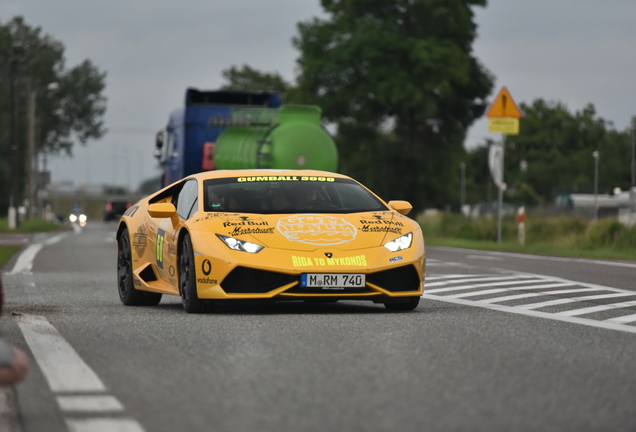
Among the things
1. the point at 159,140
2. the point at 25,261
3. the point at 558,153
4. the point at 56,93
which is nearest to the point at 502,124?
the point at 159,140

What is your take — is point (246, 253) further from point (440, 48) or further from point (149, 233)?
point (440, 48)

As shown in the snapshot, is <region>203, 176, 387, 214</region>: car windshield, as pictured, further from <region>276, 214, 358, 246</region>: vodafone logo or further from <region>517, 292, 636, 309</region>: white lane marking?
<region>517, 292, 636, 309</region>: white lane marking

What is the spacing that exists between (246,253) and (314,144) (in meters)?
13.0

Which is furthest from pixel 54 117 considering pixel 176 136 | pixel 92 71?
pixel 176 136

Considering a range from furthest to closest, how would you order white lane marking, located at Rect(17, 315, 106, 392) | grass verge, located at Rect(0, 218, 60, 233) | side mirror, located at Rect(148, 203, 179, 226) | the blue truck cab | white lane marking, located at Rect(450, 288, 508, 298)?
grass verge, located at Rect(0, 218, 60, 233) < the blue truck cab < white lane marking, located at Rect(450, 288, 508, 298) < side mirror, located at Rect(148, 203, 179, 226) < white lane marking, located at Rect(17, 315, 106, 392)

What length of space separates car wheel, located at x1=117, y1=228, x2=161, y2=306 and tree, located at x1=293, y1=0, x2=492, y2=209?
41.0 m

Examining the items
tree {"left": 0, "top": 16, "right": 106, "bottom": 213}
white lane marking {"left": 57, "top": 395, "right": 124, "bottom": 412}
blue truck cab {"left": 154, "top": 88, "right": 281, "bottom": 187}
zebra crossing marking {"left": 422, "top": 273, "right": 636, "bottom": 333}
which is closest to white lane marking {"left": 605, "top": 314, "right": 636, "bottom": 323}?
zebra crossing marking {"left": 422, "top": 273, "right": 636, "bottom": 333}

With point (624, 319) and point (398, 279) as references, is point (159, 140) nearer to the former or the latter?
point (398, 279)

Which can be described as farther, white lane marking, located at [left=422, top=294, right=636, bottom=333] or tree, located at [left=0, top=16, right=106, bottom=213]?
tree, located at [left=0, top=16, right=106, bottom=213]

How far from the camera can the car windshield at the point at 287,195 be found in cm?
1065

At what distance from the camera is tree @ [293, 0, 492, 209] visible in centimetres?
5378

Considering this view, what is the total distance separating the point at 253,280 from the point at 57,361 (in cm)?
296

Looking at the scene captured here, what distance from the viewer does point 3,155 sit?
9406 centimetres

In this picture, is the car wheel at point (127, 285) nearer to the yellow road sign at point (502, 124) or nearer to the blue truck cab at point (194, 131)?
the blue truck cab at point (194, 131)
